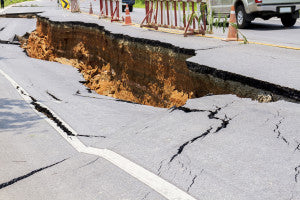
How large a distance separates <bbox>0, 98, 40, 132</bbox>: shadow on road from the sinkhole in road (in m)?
2.92

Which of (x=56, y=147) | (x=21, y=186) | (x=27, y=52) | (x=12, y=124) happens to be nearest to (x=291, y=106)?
(x=56, y=147)

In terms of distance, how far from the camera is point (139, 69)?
9.66m

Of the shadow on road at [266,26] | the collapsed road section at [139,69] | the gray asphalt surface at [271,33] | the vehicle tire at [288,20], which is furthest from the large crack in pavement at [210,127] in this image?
the vehicle tire at [288,20]

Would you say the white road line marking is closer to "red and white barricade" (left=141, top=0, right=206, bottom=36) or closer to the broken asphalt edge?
the broken asphalt edge

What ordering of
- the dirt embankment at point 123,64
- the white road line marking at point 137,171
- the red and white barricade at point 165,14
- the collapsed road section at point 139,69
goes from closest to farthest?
1. the white road line marking at point 137,171
2. the collapsed road section at point 139,69
3. the dirt embankment at point 123,64
4. the red and white barricade at point 165,14

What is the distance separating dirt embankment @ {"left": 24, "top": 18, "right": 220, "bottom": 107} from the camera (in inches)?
316

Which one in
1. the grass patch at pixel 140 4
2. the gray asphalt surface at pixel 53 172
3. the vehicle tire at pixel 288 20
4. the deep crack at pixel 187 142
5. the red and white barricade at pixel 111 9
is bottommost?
the gray asphalt surface at pixel 53 172

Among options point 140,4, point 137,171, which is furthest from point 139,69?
point 140,4

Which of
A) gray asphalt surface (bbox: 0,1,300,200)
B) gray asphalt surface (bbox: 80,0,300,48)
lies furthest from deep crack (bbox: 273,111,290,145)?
gray asphalt surface (bbox: 80,0,300,48)

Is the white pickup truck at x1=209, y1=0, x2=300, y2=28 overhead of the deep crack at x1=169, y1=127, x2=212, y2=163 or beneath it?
overhead

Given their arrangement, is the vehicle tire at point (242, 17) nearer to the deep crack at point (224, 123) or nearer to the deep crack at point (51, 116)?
the deep crack at point (51, 116)

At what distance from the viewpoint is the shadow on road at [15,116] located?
238 inches

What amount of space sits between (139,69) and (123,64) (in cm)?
108

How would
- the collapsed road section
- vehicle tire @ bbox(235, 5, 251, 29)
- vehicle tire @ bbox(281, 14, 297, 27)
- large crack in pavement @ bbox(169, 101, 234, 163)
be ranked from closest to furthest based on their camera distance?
large crack in pavement @ bbox(169, 101, 234, 163) < the collapsed road section < vehicle tire @ bbox(235, 5, 251, 29) < vehicle tire @ bbox(281, 14, 297, 27)
